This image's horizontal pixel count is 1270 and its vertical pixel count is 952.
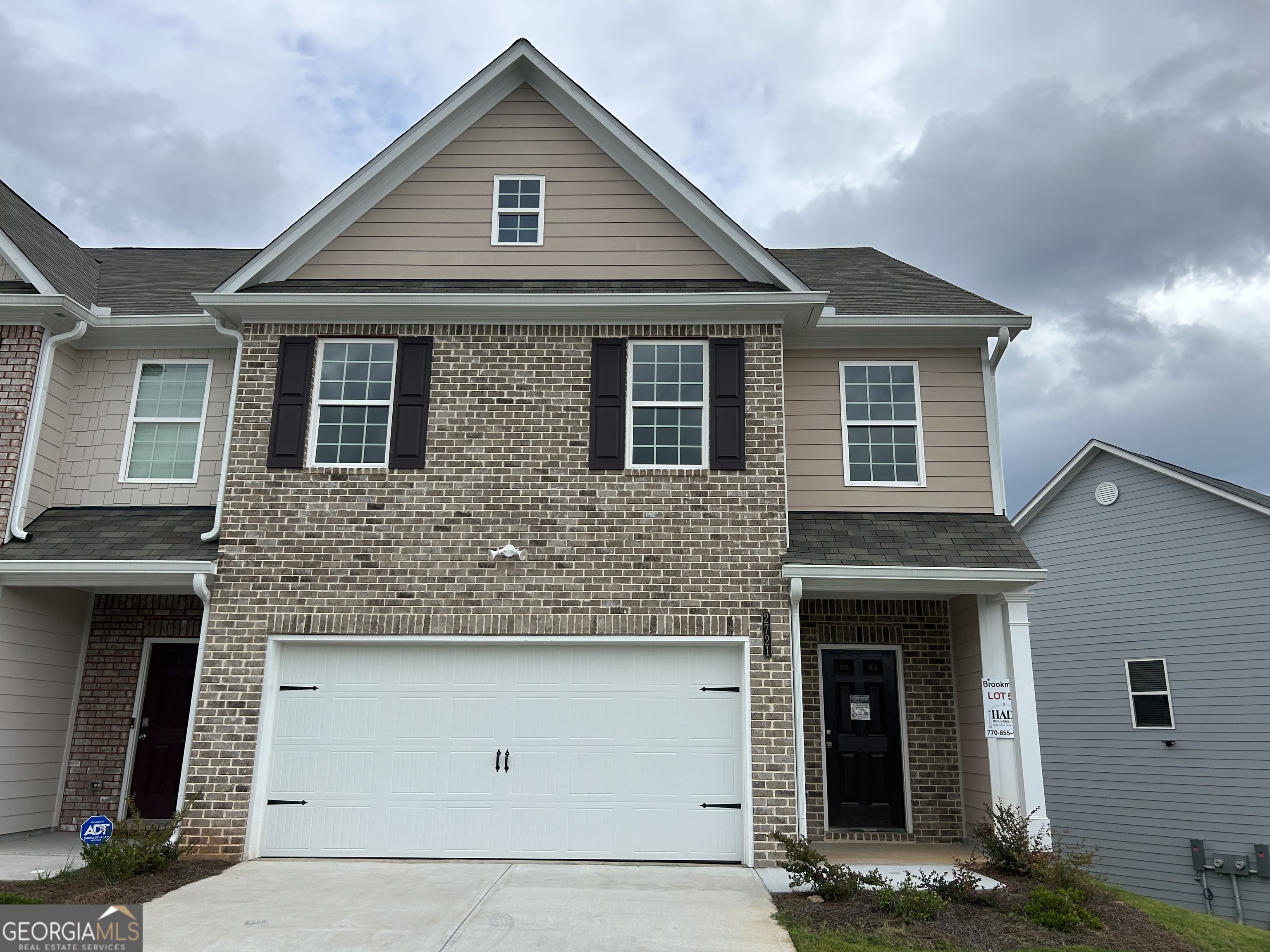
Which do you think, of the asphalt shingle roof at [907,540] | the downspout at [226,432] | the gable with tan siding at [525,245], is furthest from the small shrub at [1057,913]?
the downspout at [226,432]

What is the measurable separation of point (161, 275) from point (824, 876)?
11760 mm

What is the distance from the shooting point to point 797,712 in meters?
9.11

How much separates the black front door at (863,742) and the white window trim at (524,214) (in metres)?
6.16

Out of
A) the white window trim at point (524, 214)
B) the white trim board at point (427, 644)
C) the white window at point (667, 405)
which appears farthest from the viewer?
the white window trim at point (524, 214)

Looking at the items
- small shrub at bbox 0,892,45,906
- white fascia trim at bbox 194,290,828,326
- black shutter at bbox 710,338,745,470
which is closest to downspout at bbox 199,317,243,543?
white fascia trim at bbox 194,290,828,326

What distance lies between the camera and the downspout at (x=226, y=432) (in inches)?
382

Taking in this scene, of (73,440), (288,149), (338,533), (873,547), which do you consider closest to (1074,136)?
(873,547)

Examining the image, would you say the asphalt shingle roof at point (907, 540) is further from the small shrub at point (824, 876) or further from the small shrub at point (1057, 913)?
the small shrub at point (1057, 913)

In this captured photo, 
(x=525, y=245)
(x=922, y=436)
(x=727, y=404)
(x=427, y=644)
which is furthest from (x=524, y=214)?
(x=922, y=436)

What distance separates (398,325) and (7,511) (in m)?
4.82

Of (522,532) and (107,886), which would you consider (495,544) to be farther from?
(107,886)

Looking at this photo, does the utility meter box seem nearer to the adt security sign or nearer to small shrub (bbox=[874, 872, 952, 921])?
small shrub (bbox=[874, 872, 952, 921])

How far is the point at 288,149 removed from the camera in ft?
137

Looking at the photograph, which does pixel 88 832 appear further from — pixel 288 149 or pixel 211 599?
pixel 288 149
